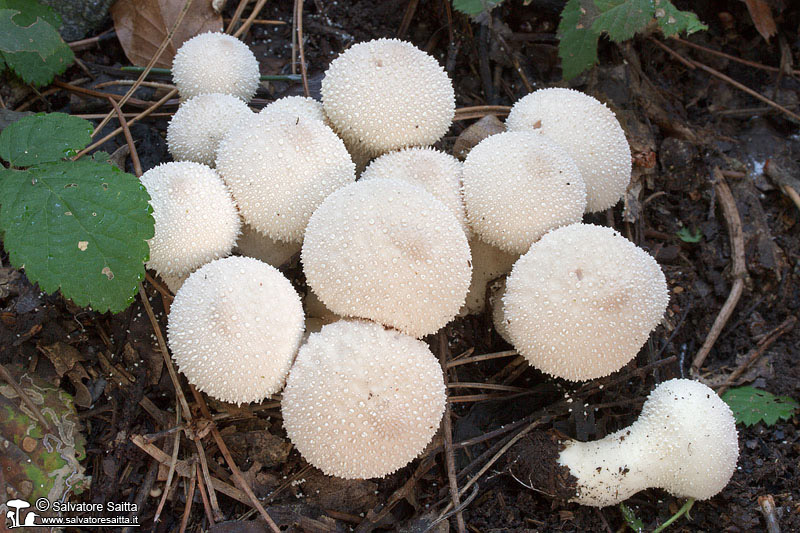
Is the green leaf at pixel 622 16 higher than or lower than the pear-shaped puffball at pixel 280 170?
higher

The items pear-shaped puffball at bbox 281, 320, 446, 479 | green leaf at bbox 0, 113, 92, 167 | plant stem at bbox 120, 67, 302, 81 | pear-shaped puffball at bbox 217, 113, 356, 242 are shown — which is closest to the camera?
pear-shaped puffball at bbox 281, 320, 446, 479

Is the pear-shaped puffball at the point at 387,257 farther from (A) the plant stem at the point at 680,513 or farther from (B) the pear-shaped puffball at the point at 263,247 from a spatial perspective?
(A) the plant stem at the point at 680,513

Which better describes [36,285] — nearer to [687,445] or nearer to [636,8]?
[687,445]

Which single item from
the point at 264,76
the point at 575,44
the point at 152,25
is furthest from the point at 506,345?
the point at 152,25

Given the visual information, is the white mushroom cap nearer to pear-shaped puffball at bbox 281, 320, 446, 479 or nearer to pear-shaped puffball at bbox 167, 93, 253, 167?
pear-shaped puffball at bbox 281, 320, 446, 479

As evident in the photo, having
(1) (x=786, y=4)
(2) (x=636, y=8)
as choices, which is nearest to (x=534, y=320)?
(2) (x=636, y=8)

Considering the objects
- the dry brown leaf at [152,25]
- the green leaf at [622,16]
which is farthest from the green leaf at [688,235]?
the dry brown leaf at [152,25]

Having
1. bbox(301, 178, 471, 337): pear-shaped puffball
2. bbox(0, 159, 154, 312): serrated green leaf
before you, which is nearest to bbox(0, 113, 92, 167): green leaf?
bbox(0, 159, 154, 312): serrated green leaf
